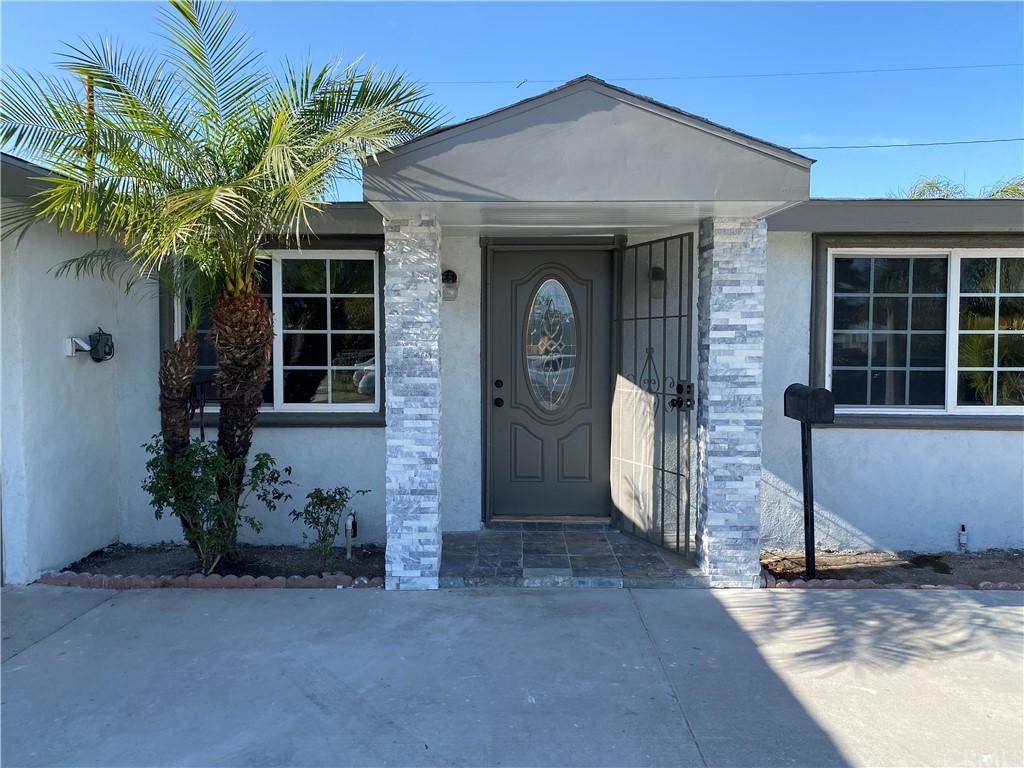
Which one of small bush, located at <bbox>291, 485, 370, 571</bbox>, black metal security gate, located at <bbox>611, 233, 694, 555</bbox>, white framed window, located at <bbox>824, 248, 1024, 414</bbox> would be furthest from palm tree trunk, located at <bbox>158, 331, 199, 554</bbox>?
white framed window, located at <bbox>824, 248, 1024, 414</bbox>

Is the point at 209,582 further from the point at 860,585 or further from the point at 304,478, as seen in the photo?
the point at 860,585

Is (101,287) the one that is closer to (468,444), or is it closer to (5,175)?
(5,175)

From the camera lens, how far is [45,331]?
5.25 meters

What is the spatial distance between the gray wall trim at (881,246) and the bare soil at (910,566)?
3.50 feet

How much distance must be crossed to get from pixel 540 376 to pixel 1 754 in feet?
14.6

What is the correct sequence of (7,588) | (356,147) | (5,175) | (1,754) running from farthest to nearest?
1. (7,588)
2. (5,175)
3. (356,147)
4. (1,754)

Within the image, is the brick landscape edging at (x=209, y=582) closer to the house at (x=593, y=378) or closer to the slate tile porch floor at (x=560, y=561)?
the house at (x=593, y=378)

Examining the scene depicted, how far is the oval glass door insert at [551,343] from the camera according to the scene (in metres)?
6.45

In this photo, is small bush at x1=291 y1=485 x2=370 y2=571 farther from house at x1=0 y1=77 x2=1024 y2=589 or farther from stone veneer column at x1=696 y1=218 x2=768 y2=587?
stone veneer column at x1=696 y1=218 x2=768 y2=587

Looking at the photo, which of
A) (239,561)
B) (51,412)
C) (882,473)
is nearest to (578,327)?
(882,473)

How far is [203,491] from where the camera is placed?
5.05m

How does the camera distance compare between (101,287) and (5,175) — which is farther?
(101,287)

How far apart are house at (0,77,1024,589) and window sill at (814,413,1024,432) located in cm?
2

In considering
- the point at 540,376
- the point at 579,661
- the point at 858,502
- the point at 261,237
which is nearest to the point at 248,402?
the point at 261,237
